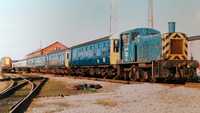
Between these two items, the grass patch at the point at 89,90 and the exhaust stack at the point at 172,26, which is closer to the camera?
the grass patch at the point at 89,90

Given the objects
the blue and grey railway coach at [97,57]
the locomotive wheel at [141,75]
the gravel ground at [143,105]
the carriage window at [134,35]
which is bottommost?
the gravel ground at [143,105]

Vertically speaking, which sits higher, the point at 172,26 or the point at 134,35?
the point at 172,26

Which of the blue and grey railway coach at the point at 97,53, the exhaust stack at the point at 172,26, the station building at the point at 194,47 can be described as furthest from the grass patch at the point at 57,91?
the station building at the point at 194,47

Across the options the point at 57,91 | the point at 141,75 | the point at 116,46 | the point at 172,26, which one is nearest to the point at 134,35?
the point at 116,46

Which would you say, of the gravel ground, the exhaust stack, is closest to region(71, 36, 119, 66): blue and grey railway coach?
the exhaust stack

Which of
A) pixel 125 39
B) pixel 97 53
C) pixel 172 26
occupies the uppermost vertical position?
pixel 172 26

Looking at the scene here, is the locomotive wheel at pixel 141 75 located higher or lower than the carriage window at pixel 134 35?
lower

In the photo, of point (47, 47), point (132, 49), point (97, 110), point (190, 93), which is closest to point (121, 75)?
point (132, 49)

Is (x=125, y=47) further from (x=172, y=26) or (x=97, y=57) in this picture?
(x=97, y=57)

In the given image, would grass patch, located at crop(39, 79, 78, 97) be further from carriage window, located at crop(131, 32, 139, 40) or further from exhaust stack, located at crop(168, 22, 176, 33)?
exhaust stack, located at crop(168, 22, 176, 33)

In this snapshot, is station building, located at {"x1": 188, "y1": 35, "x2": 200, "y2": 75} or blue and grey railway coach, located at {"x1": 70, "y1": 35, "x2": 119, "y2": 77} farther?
blue and grey railway coach, located at {"x1": 70, "y1": 35, "x2": 119, "y2": 77}

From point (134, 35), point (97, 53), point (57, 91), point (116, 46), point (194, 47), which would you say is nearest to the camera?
point (57, 91)

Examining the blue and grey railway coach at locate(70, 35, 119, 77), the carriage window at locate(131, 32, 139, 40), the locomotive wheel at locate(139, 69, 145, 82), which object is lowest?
the locomotive wheel at locate(139, 69, 145, 82)

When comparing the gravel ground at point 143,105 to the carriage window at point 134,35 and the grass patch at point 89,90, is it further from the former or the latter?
the carriage window at point 134,35
